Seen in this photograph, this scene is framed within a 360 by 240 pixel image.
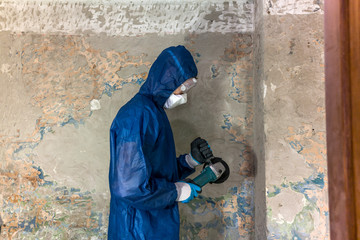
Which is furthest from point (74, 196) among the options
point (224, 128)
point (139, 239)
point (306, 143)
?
point (306, 143)

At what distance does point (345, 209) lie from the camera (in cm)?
43

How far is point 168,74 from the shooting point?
1.29 m

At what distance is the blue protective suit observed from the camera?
1.11 m

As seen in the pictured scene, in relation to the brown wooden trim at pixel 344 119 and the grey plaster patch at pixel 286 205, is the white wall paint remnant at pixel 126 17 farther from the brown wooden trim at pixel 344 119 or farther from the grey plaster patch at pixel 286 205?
the brown wooden trim at pixel 344 119

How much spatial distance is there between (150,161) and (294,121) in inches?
27.9

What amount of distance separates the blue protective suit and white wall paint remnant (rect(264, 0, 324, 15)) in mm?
501

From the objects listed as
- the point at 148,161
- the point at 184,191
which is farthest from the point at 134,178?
the point at 184,191

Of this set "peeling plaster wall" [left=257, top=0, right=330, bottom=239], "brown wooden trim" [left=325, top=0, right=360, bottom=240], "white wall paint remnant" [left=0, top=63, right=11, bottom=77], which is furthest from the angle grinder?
"white wall paint remnant" [left=0, top=63, right=11, bottom=77]

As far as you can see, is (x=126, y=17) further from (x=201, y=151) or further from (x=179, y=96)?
(x=201, y=151)

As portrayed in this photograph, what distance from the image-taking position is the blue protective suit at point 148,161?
111 cm

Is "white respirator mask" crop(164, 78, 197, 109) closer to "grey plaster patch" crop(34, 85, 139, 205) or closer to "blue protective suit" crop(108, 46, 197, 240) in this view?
"blue protective suit" crop(108, 46, 197, 240)

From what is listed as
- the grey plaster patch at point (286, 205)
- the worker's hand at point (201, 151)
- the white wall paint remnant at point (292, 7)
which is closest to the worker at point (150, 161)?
the worker's hand at point (201, 151)

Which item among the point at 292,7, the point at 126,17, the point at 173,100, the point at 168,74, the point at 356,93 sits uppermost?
the point at 126,17

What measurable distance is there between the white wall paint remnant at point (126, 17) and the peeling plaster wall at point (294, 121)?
334mm
